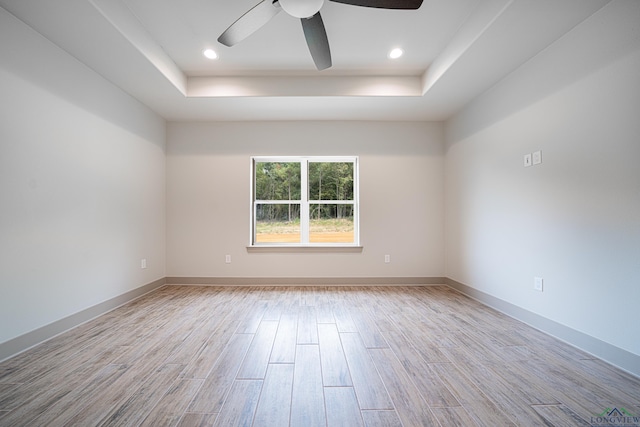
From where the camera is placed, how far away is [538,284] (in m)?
2.45

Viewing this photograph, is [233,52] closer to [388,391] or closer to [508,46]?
[508,46]

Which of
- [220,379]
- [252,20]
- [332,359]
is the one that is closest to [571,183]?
[332,359]

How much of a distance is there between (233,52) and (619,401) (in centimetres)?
396

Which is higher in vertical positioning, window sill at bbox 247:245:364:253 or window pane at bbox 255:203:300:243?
window pane at bbox 255:203:300:243

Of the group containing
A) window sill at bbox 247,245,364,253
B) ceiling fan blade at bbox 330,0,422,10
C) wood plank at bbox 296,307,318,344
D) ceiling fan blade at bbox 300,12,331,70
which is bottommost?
wood plank at bbox 296,307,318,344

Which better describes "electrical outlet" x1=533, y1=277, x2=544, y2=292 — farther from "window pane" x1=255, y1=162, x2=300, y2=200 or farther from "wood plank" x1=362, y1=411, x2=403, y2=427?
"window pane" x1=255, y1=162, x2=300, y2=200

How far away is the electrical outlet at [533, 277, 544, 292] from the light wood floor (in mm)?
376

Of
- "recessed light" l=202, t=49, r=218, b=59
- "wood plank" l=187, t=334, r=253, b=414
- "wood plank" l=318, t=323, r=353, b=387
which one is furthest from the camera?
"recessed light" l=202, t=49, r=218, b=59

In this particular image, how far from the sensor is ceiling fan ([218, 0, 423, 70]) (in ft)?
5.70

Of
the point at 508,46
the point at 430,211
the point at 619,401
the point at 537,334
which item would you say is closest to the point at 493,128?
the point at 508,46

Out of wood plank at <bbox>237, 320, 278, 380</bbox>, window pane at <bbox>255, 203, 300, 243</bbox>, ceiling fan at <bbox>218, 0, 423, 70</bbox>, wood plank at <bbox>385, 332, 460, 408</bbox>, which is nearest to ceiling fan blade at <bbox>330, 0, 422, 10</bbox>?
ceiling fan at <bbox>218, 0, 423, 70</bbox>

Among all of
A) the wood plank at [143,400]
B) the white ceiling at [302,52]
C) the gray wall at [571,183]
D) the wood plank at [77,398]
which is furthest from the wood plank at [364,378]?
the white ceiling at [302,52]

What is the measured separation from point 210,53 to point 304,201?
2252mm

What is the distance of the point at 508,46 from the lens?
2.30 metres
